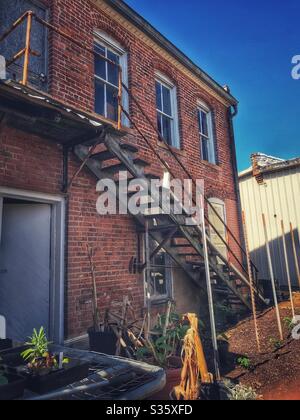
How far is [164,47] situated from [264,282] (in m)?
7.48

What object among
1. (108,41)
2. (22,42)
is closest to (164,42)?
(108,41)

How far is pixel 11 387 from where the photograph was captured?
8.71 feet

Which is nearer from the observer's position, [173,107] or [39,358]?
[39,358]

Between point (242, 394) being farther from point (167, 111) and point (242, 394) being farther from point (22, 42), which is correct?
point (167, 111)

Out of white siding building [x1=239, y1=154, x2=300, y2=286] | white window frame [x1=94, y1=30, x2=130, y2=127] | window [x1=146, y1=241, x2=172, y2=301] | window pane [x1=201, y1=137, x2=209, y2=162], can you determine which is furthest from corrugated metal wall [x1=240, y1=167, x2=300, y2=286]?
white window frame [x1=94, y1=30, x2=130, y2=127]

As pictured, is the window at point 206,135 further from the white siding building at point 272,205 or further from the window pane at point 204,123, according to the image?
the white siding building at point 272,205

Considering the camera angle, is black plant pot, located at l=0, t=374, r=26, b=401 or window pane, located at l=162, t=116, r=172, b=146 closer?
black plant pot, located at l=0, t=374, r=26, b=401

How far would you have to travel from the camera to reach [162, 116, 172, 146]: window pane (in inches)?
329

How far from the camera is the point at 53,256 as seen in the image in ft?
16.7

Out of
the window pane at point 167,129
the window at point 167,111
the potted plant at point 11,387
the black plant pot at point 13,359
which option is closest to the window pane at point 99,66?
the window at point 167,111

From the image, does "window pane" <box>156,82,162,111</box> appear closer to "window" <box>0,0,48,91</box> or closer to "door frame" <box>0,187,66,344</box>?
"window" <box>0,0,48,91</box>

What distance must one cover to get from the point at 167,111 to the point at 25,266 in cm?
577

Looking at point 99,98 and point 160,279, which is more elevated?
point 99,98

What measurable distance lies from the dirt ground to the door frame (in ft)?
9.30
